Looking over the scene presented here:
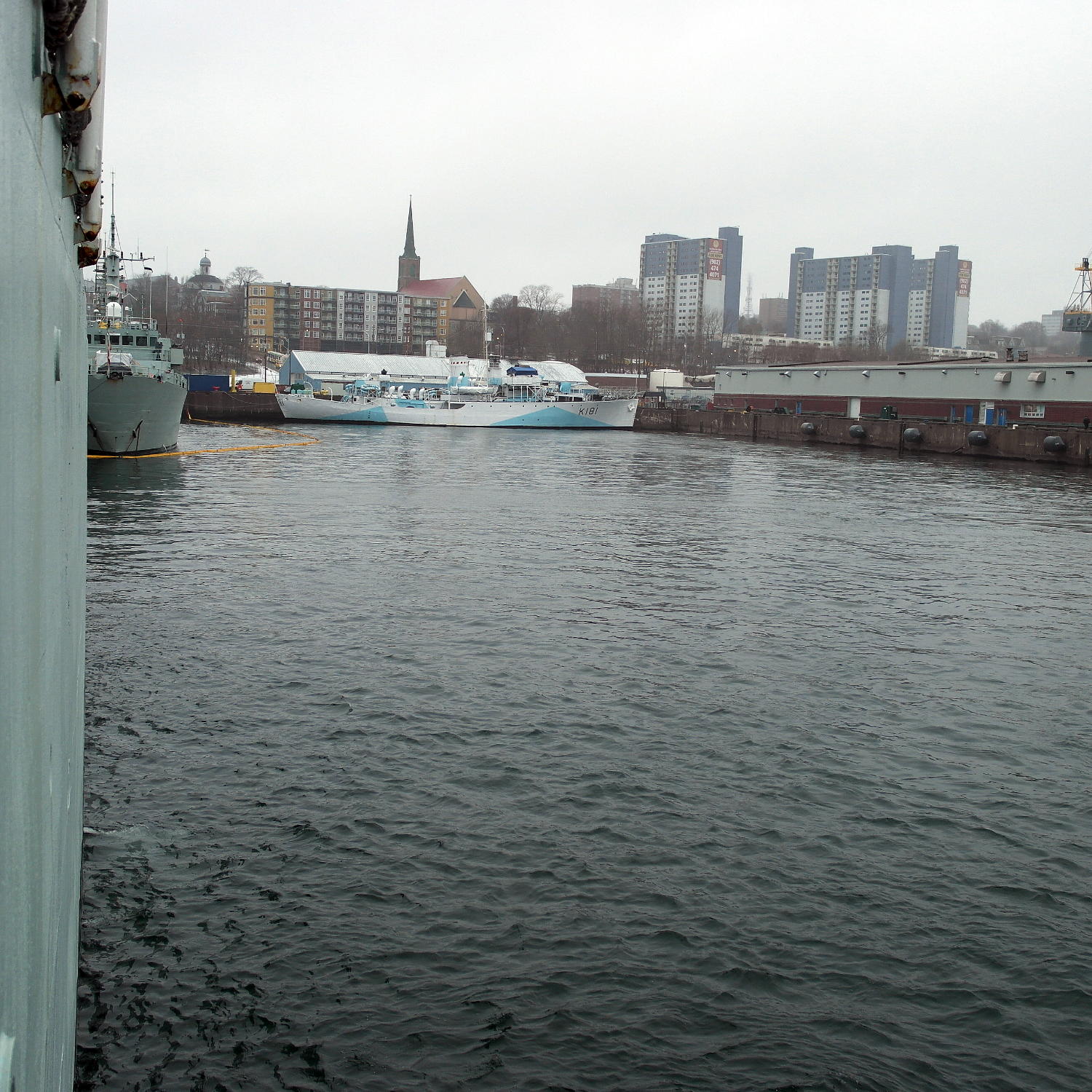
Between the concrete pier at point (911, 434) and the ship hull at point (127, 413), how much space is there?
31.4 m

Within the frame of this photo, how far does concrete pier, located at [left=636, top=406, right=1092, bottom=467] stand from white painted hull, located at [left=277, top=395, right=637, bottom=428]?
16.7ft

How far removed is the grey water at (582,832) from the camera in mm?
5352

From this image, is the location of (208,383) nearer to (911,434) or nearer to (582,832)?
(911,434)

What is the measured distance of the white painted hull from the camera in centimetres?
7488

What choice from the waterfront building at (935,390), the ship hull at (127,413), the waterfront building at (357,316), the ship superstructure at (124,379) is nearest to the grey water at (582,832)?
the ship hull at (127,413)

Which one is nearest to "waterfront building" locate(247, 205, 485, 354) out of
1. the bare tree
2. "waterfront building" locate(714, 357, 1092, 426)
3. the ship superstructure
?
the bare tree

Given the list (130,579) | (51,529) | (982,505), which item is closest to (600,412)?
(982,505)

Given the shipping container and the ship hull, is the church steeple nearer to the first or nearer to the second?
the shipping container

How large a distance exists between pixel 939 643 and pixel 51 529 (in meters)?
11.7

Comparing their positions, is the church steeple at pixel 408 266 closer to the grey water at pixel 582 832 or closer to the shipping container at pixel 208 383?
the shipping container at pixel 208 383

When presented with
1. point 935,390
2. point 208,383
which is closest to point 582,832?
point 935,390

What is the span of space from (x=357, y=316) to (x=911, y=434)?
125972 mm

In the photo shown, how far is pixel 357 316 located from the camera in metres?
166

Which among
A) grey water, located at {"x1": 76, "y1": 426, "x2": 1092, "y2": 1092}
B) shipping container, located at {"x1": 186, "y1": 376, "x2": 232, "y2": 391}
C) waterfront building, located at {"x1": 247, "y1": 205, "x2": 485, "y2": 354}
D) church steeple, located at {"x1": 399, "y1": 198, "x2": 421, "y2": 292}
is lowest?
grey water, located at {"x1": 76, "y1": 426, "x2": 1092, "y2": 1092}
